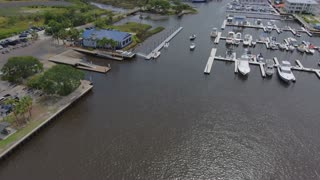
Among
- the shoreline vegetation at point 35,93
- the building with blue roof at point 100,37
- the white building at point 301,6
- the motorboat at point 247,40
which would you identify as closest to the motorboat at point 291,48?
the motorboat at point 247,40

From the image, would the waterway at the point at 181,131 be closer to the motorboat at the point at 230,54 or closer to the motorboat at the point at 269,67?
the motorboat at the point at 269,67

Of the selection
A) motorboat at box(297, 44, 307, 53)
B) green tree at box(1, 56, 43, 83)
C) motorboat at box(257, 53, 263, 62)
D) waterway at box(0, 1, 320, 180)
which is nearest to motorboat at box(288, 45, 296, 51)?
motorboat at box(297, 44, 307, 53)

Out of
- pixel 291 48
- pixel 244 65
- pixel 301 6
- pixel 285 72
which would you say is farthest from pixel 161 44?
pixel 301 6

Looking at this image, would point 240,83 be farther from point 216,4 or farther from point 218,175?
point 216,4

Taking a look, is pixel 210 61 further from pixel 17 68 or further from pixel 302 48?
pixel 17 68

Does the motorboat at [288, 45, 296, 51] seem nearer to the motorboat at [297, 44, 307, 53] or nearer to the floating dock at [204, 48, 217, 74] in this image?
the motorboat at [297, 44, 307, 53]
